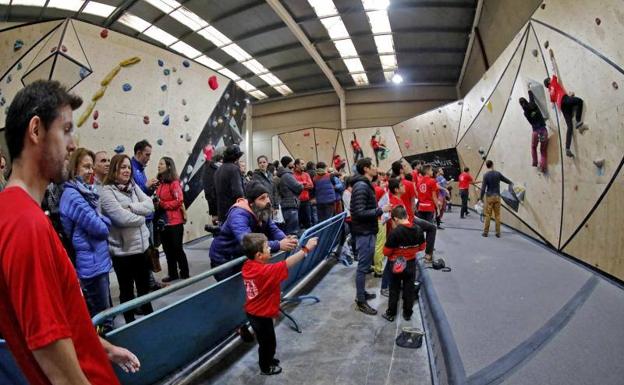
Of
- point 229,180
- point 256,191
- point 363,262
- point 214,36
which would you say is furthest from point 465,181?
point 214,36

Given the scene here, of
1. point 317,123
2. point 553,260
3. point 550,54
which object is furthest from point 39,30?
point 317,123

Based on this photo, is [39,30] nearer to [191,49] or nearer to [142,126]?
Result: [142,126]

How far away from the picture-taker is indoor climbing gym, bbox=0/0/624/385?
0.76 m

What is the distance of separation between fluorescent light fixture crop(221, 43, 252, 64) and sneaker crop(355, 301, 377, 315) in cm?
1079

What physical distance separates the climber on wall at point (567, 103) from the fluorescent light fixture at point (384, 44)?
7.61 meters

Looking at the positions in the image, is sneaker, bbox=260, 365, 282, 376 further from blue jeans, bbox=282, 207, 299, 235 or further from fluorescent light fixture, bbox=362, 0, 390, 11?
fluorescent light fixture, bbox=362, 0, 390, 11

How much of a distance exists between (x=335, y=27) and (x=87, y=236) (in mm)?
10263

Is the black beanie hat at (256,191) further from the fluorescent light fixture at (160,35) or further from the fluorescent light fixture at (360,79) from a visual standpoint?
the fluorescent light fixture at (360,79)

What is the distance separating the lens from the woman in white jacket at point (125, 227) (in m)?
2.41

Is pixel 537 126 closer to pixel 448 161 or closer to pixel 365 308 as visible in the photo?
pixel 365 308

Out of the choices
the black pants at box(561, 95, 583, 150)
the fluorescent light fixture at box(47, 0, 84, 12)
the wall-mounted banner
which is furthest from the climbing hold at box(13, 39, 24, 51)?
the wall-mounted banner

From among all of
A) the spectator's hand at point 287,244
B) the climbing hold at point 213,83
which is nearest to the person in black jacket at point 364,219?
the spectator's hand at point 287,244

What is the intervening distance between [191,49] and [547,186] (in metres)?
11.6

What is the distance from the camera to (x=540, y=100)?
4.88 metres
